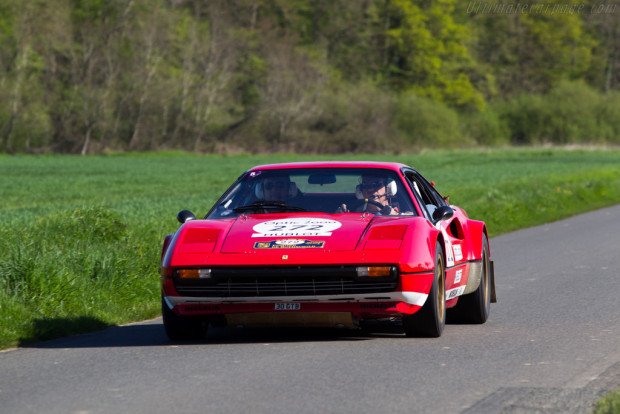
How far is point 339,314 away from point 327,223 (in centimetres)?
76

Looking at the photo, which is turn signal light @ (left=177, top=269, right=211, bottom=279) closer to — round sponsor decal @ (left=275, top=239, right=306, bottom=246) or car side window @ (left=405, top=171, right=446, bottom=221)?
round sponsor decal @ (left=275, top=239, right=306, bottom=246)

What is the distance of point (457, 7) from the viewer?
122 metres

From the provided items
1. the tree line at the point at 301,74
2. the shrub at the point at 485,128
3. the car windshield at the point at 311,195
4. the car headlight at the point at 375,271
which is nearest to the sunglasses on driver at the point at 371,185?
the car windshield at the point at 311,195

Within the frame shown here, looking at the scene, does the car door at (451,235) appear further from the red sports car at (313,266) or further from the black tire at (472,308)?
the black tire at (472,308)

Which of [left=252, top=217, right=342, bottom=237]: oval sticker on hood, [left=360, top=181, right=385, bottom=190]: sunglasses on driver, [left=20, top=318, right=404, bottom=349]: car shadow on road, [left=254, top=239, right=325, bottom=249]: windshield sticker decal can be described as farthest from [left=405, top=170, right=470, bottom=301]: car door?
[left=254, top=239, right=325, bottom=249]: windshield sticker decal

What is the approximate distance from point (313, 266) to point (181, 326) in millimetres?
1232

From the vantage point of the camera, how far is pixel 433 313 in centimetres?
829

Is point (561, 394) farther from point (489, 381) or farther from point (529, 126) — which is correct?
point (529, 126)

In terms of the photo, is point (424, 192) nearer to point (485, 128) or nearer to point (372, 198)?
point (372, 198)

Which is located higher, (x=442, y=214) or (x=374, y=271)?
(x=442, y=214)

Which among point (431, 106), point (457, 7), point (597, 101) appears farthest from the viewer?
point (457, 7)

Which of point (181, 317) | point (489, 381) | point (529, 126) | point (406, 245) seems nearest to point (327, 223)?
point (406, 245)

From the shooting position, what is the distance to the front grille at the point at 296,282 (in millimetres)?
7816

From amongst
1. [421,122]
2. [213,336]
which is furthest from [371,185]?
[421,122]
